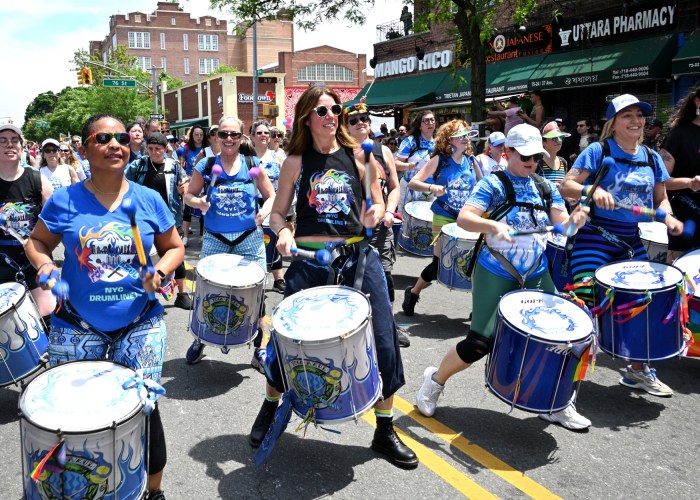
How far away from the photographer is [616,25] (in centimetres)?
1620

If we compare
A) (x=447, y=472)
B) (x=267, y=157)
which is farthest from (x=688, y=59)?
(x=447, y=472)

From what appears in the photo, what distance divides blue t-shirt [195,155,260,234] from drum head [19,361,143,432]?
2.80 m

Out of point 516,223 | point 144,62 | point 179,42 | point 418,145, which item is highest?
point 179,42

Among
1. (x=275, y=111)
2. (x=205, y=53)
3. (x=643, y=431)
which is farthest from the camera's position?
(x=205, y=53)

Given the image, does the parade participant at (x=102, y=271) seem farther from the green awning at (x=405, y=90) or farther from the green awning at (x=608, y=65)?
the green awning at (x=405, y=90)

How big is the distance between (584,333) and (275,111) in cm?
3293

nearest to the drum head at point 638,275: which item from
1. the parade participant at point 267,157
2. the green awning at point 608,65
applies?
the parade participant at point 267,157

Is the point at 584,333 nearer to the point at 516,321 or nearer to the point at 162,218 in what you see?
the point at 516,321

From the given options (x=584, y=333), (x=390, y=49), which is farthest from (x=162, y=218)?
(x=390, y=49)

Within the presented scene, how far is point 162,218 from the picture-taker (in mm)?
3309

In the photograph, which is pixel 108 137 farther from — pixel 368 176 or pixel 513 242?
pixel 513 242

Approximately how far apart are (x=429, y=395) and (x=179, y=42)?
10424cm

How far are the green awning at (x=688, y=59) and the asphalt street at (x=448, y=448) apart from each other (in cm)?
1020

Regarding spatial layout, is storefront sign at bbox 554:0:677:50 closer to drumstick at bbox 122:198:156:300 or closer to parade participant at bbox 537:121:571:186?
parade participant at bbox 537:121:571:186
